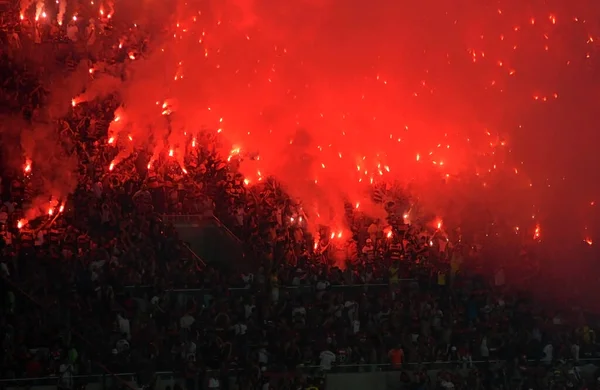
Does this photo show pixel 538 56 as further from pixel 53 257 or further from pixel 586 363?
pixel 53 257

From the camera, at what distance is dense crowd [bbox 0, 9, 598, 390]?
13.8 meters

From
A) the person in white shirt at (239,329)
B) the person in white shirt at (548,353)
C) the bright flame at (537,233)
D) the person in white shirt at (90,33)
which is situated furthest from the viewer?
the bright flame at (537,233)

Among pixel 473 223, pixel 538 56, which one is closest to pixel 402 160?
pixel 473 223

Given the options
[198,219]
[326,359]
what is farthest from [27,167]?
[326,359]

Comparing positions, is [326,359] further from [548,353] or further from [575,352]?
[575,352]

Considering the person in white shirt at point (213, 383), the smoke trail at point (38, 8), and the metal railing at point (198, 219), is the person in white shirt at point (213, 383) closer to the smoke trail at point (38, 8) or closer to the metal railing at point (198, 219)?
the metal railing at point (198, 219)

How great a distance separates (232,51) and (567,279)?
588 centimetres

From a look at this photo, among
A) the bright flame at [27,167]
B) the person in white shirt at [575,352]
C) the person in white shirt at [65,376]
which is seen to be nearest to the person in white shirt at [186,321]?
the person in white shirt at [65,376]

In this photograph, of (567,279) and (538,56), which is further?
(538,56)

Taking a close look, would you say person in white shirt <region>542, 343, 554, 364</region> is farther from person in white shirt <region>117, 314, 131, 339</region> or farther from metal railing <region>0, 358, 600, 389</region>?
person in white shirt <region>117, 314, 131, 339</region>

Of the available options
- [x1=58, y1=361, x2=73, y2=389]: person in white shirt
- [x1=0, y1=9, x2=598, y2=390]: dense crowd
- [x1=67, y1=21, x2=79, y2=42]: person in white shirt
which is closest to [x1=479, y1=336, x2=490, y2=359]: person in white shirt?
[x1=0, y1=9, x2=598, y2=390]: dense crowd

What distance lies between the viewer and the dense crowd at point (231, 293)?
542 inches

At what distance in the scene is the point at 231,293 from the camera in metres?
14.9

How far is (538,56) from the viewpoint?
19.6 m
